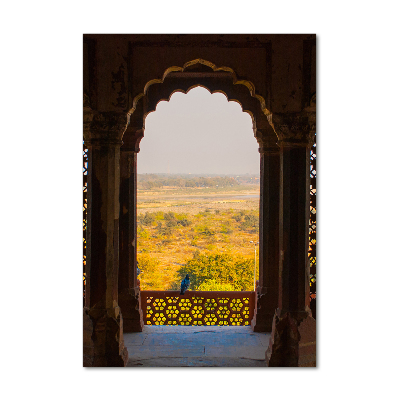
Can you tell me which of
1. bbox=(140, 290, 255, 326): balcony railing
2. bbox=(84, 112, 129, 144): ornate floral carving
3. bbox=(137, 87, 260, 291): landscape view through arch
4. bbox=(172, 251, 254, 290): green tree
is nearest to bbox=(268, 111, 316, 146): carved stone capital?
bbox=(84, 112, 129, 144): ornate floral carving

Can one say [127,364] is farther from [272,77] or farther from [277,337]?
[272,77]

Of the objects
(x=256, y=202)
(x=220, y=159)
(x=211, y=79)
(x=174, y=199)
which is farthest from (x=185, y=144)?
(x=211, y=79)

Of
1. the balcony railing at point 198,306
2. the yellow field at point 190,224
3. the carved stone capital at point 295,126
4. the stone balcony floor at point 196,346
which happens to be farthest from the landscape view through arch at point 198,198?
the carved stone capital at point 295,126

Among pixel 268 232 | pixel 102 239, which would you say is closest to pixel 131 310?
pixel 102 239

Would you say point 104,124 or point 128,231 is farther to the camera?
point 128,231

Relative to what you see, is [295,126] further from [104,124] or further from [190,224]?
[190,224]

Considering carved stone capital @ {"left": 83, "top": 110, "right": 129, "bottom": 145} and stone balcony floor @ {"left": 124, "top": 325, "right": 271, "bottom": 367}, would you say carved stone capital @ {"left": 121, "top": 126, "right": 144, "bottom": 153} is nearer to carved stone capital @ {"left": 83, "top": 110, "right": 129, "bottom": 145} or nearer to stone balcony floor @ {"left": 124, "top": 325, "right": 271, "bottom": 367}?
carved stone capital @ {"left": 83, "top": 110, "right": 129, "bottom": 145}
